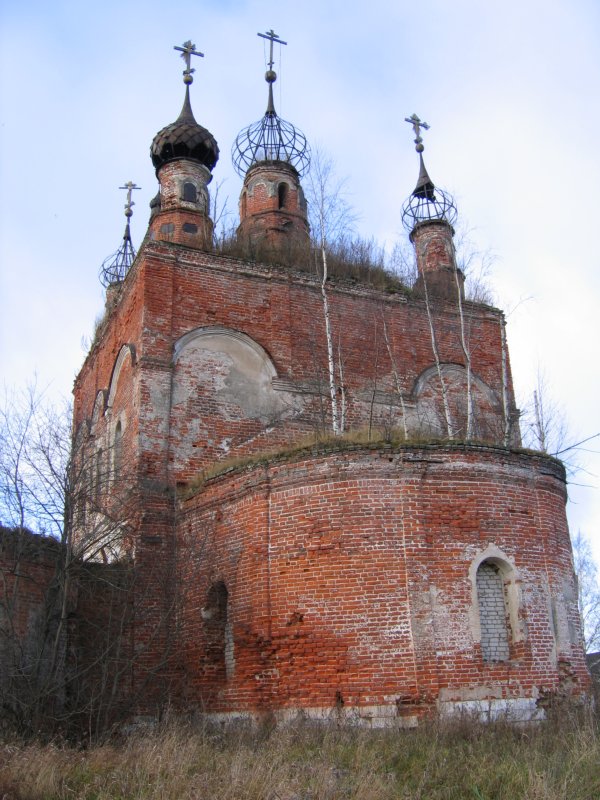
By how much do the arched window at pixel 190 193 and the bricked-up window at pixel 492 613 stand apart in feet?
32.3

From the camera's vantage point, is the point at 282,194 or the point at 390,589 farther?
the point at 282,194

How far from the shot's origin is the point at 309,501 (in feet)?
32.9

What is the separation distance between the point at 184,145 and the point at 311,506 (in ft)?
31.3

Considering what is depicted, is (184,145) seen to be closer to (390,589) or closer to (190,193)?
(190,193)

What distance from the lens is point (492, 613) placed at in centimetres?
975

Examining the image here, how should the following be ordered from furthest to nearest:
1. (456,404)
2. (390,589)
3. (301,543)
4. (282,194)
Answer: (282,194) < (456,404) < (301,543) < (390,589)

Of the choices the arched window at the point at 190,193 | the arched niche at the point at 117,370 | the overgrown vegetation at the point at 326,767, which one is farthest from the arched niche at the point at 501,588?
the arched window at the point at 190,193

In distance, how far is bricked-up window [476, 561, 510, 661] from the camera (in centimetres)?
959

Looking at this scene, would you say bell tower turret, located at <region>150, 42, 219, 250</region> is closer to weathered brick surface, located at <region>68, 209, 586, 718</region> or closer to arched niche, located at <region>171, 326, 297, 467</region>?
weathered brick surface, located at <region>68, 209, 586, 718</region>

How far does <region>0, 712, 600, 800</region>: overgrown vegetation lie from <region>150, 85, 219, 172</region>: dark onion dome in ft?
38.9

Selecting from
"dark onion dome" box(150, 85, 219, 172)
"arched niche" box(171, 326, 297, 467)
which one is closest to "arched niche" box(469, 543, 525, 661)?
"arched niche" box(171, 326, 297, 467)

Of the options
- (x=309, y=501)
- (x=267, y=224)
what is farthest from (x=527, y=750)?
(x=267, y=224)

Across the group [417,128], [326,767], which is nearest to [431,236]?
[417,128]

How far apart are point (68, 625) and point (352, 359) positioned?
7318mm
